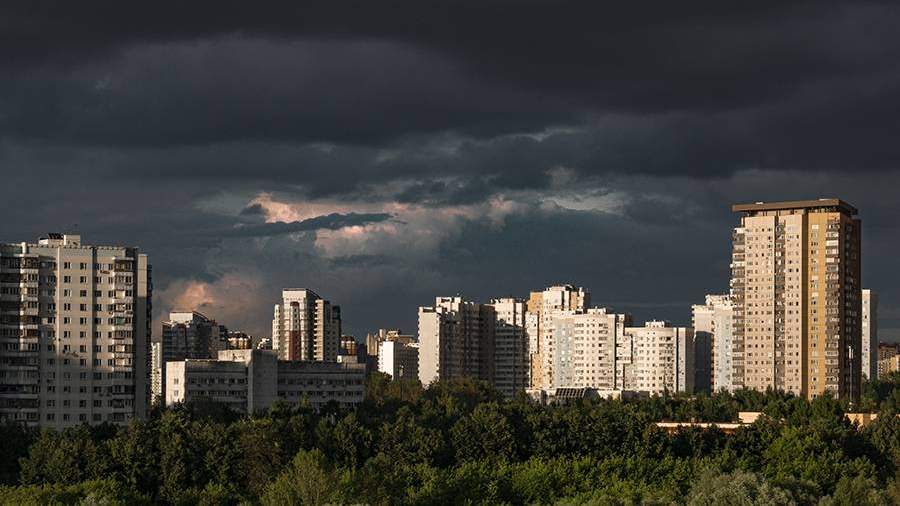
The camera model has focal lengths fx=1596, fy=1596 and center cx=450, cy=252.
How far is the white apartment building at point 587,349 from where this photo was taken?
163m

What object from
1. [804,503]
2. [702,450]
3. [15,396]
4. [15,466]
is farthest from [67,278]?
[804,503]

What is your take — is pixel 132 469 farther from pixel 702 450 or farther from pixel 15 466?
pixel 702 450

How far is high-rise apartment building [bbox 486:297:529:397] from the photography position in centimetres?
16375

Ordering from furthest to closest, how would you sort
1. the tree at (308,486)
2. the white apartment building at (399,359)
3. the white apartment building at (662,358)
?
the white apartment building at (399,359)
the white apartment building at (662,358)
the tree at (308,486)

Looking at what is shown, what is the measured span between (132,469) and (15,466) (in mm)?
6955

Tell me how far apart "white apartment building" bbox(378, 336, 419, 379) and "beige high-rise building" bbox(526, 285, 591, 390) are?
44.2 ft

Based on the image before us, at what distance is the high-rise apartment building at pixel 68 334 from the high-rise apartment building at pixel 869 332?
335 feet

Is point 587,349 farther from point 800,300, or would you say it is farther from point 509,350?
point 800,300

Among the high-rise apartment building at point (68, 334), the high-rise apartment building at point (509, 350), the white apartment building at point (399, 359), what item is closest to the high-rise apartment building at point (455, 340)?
the high-rise apartment building at point (509, 350)

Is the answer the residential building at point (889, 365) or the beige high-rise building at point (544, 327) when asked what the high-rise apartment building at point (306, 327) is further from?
the residential building at point (889, 365)

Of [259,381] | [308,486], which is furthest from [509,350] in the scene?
[308,486]

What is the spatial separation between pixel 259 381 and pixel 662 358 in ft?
216

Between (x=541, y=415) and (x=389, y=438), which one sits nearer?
(x=389, y=438)

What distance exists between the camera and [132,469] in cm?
7169
